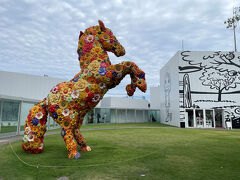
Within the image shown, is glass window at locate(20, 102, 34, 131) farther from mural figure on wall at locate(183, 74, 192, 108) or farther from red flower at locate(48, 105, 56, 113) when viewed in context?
mural figure on wall at locate(183, 74, 192, 108)

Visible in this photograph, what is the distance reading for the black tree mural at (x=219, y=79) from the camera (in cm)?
2009

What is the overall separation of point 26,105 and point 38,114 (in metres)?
8.86

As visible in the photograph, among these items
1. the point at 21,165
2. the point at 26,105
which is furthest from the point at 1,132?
the point at 21,165

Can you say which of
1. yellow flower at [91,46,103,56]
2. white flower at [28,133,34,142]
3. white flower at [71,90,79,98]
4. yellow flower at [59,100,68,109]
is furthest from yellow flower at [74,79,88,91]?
white flower at [28,133,34,142]

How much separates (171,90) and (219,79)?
5.58 m

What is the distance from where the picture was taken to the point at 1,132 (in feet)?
35.6

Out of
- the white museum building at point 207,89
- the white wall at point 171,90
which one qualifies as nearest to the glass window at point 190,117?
the white museum building at point 207,89

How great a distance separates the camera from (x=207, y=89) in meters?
20.1

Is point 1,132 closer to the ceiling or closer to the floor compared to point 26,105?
closer to the floor

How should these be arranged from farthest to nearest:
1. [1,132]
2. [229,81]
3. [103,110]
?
1. [103,110]
2. [229,81]
3. [1,132]

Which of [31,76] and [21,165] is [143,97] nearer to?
[31,76]

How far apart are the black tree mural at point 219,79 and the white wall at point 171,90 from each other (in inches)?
122

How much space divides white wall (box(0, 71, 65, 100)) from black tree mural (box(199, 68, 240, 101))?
18893 mm

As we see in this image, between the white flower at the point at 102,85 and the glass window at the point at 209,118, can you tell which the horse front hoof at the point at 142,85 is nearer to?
the white flower at the point at 102,85
